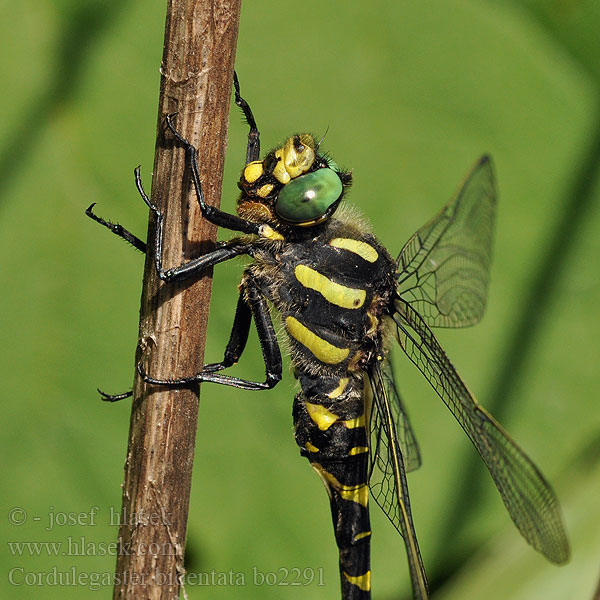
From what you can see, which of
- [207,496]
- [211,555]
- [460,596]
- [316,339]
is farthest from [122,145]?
[460,596]

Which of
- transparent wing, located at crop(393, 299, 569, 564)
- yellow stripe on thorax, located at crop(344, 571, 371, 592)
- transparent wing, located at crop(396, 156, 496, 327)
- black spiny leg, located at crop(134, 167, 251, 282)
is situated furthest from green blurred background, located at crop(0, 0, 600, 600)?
black spiny leg, located at crop(134, 167, 251, 282)

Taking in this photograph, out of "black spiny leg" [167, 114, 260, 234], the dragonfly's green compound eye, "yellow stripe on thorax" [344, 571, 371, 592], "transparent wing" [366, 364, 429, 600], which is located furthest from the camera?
"yellow stripe on thorax" [344, 571, 371, 592]

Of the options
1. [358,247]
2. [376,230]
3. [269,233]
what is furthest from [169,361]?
[376,230]

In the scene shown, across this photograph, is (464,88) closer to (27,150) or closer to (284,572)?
(27,150)

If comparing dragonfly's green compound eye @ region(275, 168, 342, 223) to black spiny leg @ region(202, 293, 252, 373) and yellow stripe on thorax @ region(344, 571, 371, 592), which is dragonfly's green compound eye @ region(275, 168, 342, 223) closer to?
black spiny leg @ region(202, 293, 252, 373)

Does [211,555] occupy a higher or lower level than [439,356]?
lower

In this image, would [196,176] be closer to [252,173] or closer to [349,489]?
[252,173]
